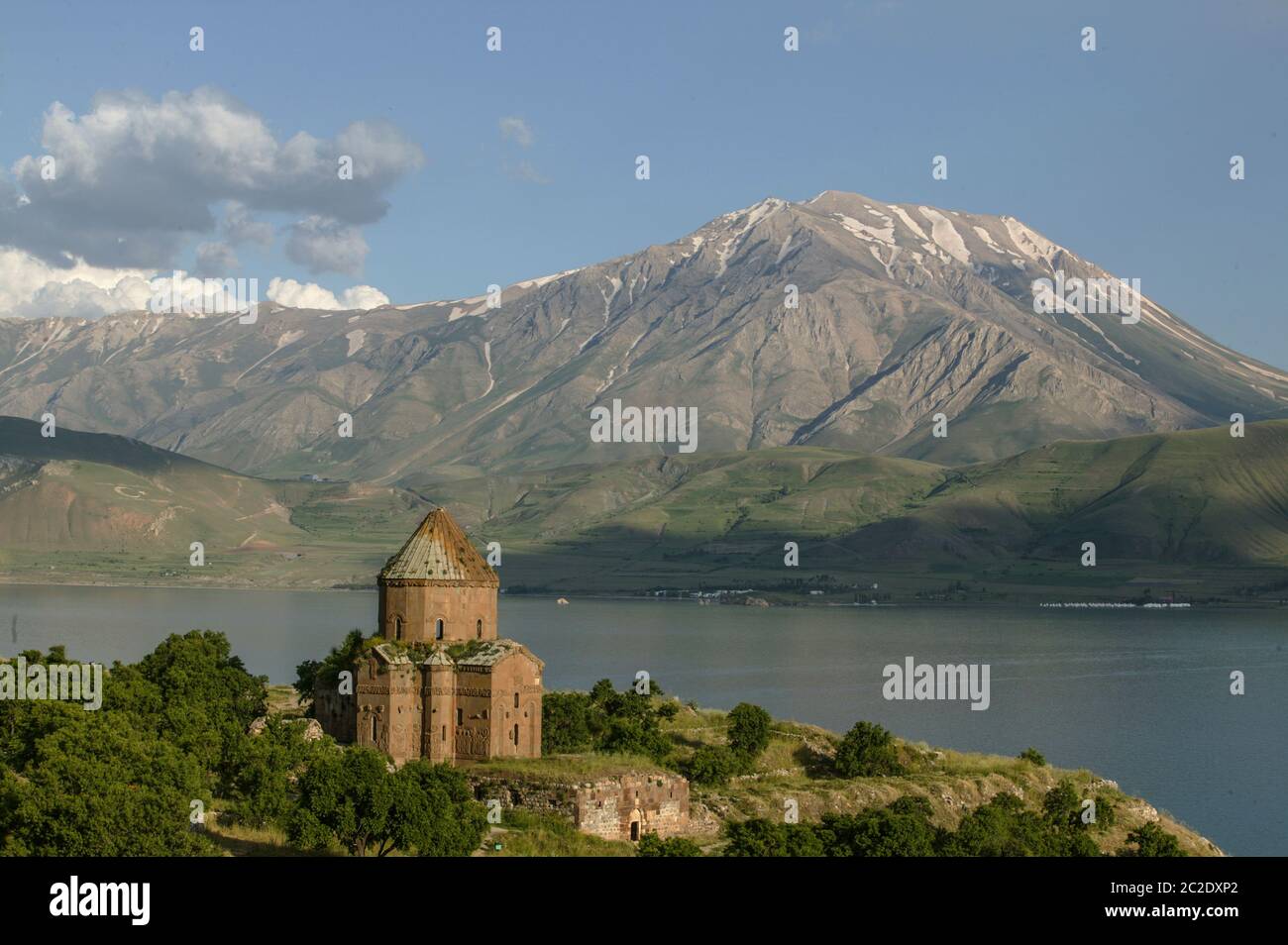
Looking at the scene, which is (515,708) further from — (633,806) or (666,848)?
(666,848)

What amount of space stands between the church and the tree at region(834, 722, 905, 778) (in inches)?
511

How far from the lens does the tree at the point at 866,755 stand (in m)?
62.0

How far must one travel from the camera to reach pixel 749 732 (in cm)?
6247

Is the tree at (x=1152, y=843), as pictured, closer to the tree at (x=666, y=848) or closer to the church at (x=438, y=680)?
the tree at (x=666, y=848)

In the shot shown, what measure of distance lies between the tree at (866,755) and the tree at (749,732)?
3.06 metres

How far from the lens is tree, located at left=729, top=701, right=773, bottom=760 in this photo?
205ft

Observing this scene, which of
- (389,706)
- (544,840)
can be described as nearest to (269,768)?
(389,706)

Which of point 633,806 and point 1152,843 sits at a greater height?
point 633,806

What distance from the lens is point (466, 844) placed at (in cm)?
4278

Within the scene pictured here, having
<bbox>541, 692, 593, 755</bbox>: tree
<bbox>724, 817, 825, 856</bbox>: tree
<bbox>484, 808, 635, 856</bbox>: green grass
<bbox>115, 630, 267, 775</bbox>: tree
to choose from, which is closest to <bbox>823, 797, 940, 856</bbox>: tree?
<bbox>724, 817, 825, 856</bbox>: tree

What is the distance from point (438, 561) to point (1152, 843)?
26.7 meters
